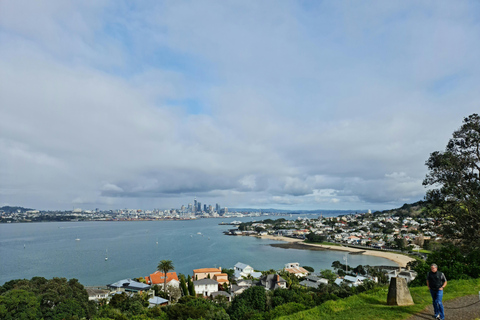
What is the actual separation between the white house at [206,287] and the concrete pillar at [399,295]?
24478mm

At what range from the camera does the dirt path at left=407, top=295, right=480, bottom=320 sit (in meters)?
4.77

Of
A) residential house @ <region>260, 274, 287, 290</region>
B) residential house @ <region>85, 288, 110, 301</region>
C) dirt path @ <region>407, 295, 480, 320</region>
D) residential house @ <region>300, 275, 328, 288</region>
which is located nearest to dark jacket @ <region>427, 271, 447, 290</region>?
dirt path @ <region>407, 295, 480, 320</region>

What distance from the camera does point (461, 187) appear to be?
9.56 m

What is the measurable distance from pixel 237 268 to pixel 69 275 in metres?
21.0

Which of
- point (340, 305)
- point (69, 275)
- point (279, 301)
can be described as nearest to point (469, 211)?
point (340, 305)

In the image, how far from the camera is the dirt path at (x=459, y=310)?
4.77 m

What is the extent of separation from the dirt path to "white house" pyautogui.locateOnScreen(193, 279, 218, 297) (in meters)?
24.7

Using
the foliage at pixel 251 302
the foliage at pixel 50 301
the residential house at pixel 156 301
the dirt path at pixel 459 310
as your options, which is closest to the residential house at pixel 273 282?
the residential house at pixel 156 301

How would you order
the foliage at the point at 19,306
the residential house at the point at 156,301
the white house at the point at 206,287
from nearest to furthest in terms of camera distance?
the foliage at the point at 19,306 → the residential house at the point at 156,301 → the white house at the point at 206,287

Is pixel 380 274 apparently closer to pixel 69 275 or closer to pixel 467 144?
pixel 467 144

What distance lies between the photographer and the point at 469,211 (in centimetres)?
927

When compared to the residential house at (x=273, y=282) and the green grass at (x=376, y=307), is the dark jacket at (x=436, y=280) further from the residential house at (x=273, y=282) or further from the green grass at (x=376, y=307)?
the residential house at (x=273, y=282)

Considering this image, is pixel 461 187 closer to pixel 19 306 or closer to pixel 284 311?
pixel 284 311

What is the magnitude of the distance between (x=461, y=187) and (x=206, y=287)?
2386cm
